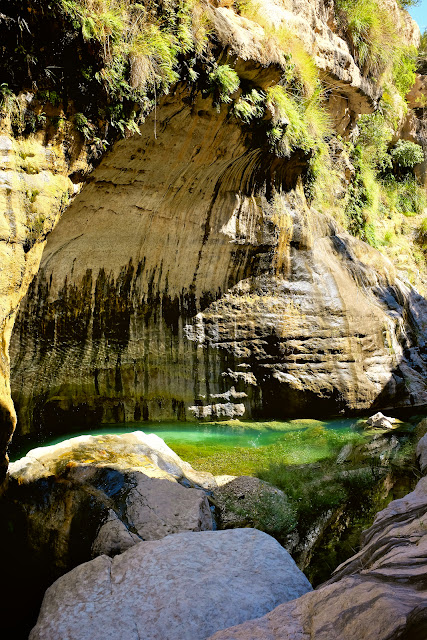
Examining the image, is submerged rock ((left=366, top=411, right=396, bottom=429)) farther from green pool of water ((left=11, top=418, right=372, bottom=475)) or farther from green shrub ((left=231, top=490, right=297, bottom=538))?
green shrub ((left=231, top=490, right=297, bottom=538))

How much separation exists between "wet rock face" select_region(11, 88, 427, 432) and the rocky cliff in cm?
3

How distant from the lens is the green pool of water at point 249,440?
6562mm

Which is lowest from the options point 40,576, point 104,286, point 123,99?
point 40,576

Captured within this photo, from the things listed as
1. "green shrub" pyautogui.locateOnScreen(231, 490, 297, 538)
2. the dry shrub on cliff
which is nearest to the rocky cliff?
the dry shrub on cliff

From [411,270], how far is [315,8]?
8944mm

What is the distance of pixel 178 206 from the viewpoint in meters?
8.70

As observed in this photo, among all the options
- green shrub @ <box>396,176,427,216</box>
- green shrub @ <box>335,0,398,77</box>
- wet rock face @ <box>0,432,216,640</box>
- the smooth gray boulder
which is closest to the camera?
wet rock face @ <box>0,432,216,640</box>

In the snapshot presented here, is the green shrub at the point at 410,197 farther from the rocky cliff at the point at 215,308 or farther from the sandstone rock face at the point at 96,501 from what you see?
the sandstone rock face at the point at 96,501

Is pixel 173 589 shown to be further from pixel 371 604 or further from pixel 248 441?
pixel 248 441

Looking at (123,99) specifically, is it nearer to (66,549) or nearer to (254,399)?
(66,549)

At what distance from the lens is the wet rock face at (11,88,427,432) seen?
8.55 m

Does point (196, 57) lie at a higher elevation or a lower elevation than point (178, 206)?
higher

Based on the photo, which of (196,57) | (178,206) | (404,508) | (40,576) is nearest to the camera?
(404,508)

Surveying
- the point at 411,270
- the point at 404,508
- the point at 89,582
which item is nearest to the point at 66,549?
the point at 89,582
